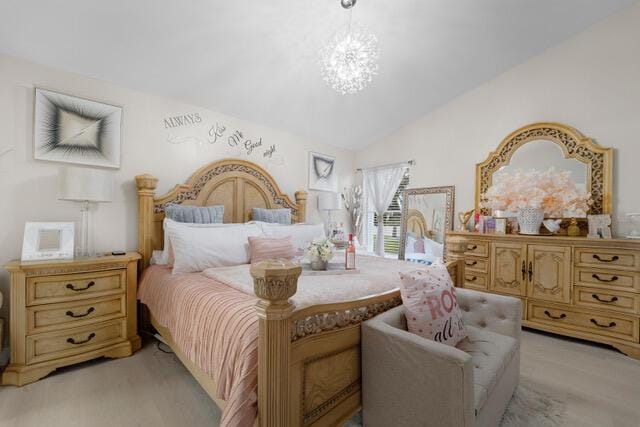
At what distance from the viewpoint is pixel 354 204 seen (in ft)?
15.6

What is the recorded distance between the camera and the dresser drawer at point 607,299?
2.38m

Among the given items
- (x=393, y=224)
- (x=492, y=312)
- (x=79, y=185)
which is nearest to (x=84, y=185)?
(x=79, y=185)

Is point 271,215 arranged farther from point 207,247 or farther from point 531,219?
point 531,219

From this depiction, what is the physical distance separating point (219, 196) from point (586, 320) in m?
3.71

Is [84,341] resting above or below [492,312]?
below

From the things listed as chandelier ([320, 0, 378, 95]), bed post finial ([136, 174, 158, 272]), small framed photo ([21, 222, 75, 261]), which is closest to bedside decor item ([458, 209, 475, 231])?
chandelier ([320, 0, 378, 95])

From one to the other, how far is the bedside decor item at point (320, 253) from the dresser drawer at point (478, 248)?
1847 millimetres

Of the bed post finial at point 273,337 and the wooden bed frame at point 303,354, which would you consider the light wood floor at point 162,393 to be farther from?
the bed post finial at point 273,337

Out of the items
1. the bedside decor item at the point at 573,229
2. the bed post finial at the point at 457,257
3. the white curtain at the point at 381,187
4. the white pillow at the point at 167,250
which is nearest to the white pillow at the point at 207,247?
the white pillow at the point at 167,250

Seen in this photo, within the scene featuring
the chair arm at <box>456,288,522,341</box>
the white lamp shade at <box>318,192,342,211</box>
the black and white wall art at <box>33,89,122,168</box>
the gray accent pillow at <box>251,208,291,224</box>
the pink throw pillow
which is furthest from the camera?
the white lamp shade at <box>318,192,342,211</box>

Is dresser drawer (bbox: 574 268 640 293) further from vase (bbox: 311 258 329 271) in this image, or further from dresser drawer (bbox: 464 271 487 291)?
vase (bbox: 311 258 329 271)

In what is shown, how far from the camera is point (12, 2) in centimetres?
182

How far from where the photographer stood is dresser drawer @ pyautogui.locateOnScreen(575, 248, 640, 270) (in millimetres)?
2377

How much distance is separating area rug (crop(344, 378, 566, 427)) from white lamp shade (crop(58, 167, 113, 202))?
2.37 metres
